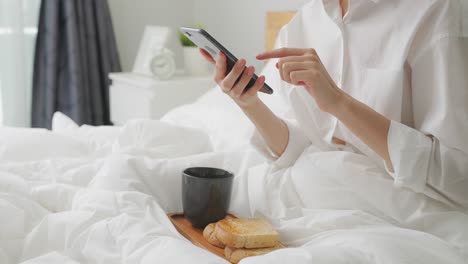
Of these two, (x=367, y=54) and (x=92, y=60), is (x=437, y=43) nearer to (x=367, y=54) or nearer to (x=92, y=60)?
(x=367, y=54)

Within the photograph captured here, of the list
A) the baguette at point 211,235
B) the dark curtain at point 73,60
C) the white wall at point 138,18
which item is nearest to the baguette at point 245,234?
the baguette at point 211,235

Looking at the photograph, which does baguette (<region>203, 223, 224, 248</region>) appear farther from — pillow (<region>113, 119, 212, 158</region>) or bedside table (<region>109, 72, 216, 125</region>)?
bedside table (<region>109, 72, 216, 125</region>)

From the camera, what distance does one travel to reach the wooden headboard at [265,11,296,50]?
2.24 m

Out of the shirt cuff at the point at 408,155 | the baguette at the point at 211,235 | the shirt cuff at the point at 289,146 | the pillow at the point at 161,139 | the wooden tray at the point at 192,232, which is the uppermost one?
the shirt cuff at the point at 408,155

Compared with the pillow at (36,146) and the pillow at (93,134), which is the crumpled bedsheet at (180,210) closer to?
the pillow at (36,146)

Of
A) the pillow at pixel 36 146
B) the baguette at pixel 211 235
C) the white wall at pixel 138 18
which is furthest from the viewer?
the white wall at pixel 138 18

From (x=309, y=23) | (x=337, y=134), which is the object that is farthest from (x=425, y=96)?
(x=309, y=23)

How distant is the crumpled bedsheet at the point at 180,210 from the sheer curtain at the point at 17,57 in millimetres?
1477

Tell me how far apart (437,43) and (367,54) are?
15cm

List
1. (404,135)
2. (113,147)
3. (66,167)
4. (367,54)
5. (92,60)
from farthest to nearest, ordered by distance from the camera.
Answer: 1. (92,60)
2. (113,147)
3. (66,167)
4. (367,54)
5. (404,135)

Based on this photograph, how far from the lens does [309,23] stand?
115cm

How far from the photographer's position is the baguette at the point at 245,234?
761 millimetres

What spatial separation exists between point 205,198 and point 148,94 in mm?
1531

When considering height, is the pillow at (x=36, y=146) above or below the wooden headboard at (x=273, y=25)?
below
